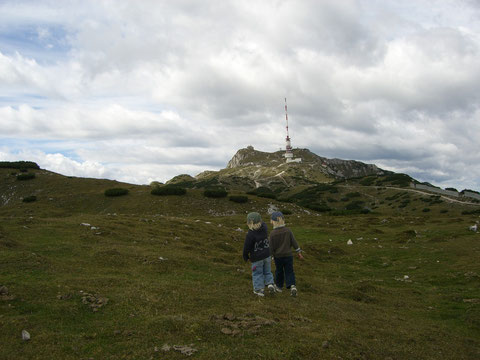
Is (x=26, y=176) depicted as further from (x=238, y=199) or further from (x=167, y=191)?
(x=238, y=199)

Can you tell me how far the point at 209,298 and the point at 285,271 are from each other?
3082mm

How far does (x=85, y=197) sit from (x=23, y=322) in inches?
1568

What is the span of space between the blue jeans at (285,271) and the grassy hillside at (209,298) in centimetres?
90

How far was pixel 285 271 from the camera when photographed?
39.1 feet

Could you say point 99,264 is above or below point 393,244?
above

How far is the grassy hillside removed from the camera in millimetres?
7039

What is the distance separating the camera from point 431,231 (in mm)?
31688

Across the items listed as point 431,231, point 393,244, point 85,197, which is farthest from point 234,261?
point 85,197

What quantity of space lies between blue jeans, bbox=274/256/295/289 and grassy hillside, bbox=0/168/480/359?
895mm

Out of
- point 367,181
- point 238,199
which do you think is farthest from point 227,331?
point 367,181

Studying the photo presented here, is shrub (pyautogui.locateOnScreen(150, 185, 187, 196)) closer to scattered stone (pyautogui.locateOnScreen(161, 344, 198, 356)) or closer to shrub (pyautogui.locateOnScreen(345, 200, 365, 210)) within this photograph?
scattered stone (pyautogui.locateOnScreen(161, 344, 198, 356))

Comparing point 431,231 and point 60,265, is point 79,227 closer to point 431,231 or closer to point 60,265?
point 60,265

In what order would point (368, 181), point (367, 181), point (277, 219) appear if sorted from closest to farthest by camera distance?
point (277, 219) → point (367, 181) → point (368, 181)

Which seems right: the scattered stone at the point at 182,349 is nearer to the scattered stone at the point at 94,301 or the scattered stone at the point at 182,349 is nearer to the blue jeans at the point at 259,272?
the scattered stone at the point at 94,301
